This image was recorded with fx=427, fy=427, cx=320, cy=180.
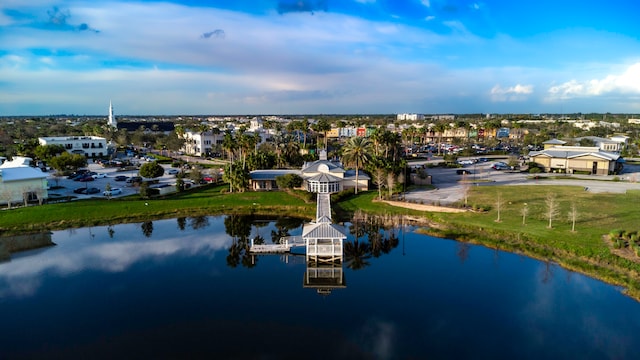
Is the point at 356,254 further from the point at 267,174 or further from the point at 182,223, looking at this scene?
the point at 267,174

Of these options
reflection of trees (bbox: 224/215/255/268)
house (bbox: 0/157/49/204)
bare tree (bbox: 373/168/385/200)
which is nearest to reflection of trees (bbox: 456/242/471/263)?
bare tree (bbox: 373/168/385/200)

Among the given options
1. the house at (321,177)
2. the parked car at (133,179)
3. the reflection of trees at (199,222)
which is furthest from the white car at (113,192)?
the house at (321,177)

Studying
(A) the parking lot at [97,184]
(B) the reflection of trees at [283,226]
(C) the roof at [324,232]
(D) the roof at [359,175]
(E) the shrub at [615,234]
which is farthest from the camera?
(D) the roof at [359,175]

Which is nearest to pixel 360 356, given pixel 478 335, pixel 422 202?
pixel 478 335

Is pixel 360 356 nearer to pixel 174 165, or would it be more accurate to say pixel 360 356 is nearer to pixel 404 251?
pixel 404 251

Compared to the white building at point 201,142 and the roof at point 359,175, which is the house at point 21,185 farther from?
the white building at point 201,142
